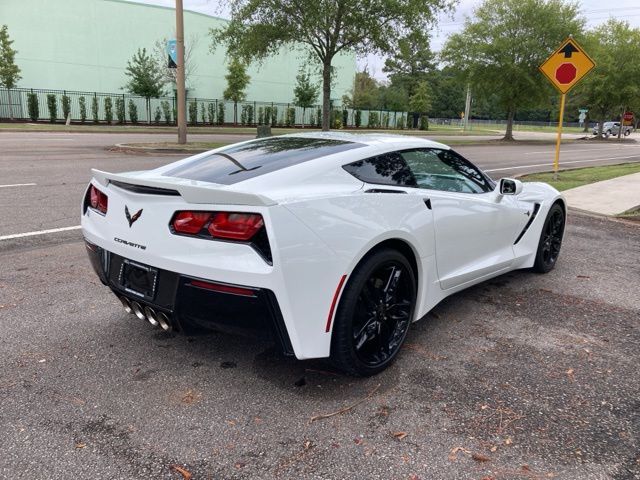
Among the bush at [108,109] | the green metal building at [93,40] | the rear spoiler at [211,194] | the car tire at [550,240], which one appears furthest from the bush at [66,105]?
the rear spoiler at [211,194]

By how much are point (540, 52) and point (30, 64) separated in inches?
1332

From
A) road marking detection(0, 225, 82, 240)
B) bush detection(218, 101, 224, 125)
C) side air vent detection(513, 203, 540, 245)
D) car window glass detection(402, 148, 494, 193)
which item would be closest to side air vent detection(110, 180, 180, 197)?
car window glass detection(402, 148, 494, 193)

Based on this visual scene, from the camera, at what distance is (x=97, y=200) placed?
3.53 meters

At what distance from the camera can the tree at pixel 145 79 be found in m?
36.9

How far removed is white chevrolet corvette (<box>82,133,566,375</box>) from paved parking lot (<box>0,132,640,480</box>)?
34cm

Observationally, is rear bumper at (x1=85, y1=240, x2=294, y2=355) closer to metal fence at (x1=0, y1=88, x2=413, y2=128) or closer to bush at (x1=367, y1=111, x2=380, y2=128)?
metal fence at (x1=0, y1=88, x2=413, y2=128)

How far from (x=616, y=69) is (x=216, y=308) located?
4983cm

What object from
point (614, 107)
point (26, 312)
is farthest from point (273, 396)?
point (614, 107)

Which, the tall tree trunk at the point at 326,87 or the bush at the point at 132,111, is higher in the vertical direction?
the tall tree trunk at the point at 326,87

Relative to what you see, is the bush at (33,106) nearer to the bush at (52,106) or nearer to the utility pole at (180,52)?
the bush at (52,106)

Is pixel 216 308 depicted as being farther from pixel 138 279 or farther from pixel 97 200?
pixel 97 200

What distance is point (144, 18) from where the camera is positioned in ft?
134

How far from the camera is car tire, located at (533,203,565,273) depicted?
5.31 m

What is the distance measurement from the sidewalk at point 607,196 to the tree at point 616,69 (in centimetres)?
3287
